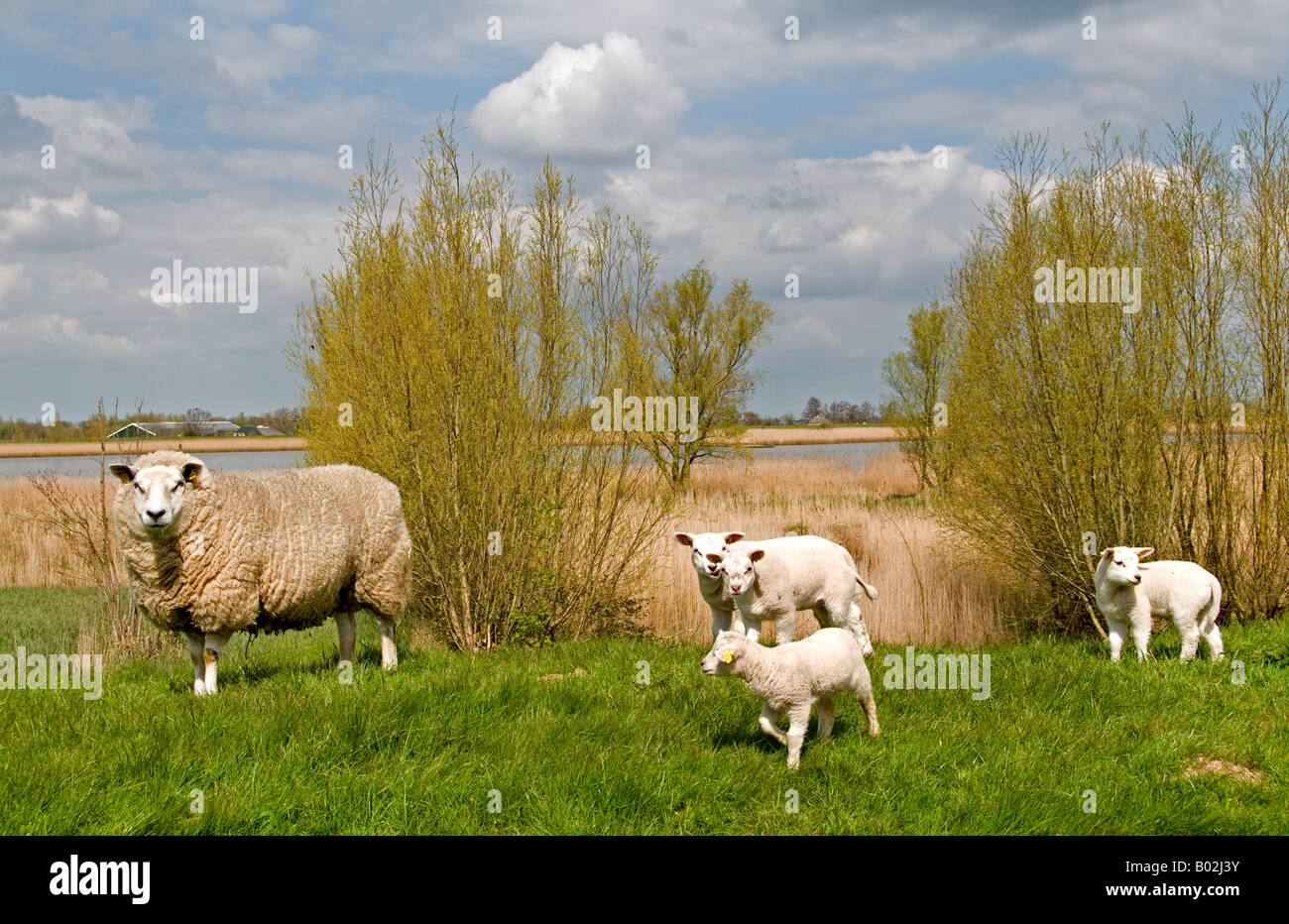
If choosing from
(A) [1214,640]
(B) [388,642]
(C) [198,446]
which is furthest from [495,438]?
(C) [198,446]

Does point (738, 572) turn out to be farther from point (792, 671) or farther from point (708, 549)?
point (792, 671)

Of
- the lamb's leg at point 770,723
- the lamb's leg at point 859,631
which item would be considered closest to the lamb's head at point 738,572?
the lamb's leg at point 770,723

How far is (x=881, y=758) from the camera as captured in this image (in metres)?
5.36

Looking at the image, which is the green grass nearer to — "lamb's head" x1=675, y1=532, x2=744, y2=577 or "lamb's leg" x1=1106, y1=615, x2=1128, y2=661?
"lamb's leg" x1=1106, y1=615, x2=1128, y2=661

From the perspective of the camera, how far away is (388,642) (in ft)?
25.6

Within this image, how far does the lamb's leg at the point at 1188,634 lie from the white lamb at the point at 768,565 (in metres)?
2.76

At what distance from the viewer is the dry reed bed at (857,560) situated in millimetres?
11250

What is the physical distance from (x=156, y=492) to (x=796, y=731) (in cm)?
462

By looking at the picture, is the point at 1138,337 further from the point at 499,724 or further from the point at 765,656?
the point at 499,724

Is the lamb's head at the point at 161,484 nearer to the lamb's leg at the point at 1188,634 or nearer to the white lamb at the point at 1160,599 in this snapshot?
the white lamb at the point at 1160,599
